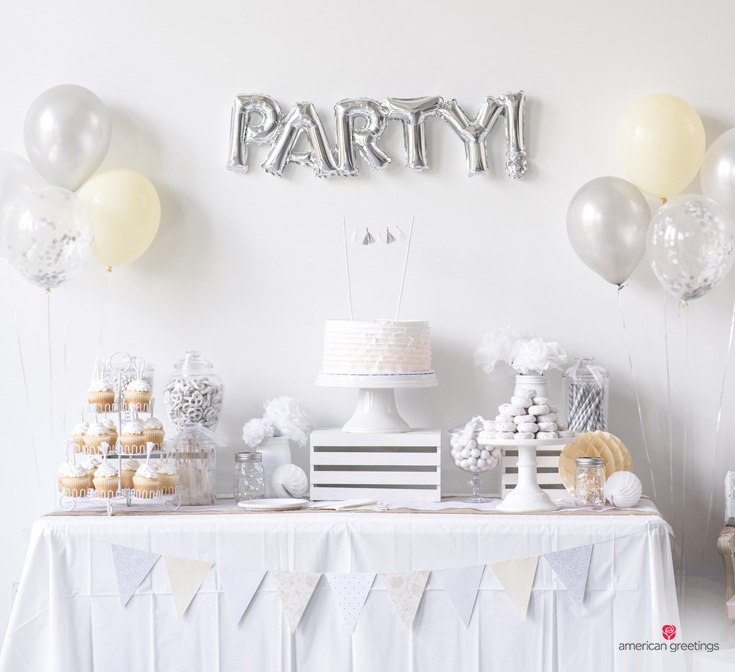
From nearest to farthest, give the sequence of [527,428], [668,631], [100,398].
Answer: [668,631], [527,428], [100,398]

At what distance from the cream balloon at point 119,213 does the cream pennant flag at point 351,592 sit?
1042mm

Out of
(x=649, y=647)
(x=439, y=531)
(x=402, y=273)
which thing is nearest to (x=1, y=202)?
(x=402, y=273)

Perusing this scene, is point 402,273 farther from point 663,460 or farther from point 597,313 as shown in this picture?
point 663,460

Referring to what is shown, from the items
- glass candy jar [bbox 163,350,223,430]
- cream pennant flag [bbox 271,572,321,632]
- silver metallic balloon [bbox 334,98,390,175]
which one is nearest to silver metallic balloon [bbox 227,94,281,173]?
silver metallic balloon [bbox 334,98,390,175]

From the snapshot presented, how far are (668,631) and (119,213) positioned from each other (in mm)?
1683

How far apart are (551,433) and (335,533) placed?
1.81 feet

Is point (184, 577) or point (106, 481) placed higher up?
point (106, 481)

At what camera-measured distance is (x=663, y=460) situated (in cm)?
238

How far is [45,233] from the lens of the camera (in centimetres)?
204

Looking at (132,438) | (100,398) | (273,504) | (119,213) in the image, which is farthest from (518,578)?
(119,213)

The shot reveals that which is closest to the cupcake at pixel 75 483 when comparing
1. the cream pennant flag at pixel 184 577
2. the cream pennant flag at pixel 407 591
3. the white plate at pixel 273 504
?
the cream pennant flag at pixel 184 577

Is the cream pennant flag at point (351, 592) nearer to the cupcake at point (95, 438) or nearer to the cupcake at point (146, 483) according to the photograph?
the cupcake at point (146, 483)

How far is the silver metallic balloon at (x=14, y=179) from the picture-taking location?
7.32 ft

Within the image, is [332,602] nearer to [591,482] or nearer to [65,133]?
[591,482]
